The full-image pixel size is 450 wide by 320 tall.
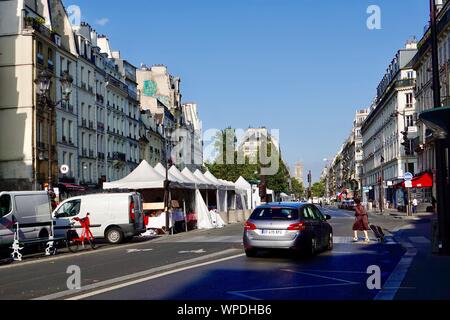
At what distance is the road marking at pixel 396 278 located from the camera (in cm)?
1005

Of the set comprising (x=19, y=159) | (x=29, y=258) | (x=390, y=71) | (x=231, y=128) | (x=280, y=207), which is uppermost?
(x=390, y=71)

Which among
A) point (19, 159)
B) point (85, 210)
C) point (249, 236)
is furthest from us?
point (19, 159)

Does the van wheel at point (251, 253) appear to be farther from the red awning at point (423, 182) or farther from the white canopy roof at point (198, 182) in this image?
the red awning at point (423, 182)

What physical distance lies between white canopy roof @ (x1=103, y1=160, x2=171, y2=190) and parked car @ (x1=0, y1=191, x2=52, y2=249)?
9728 millimetres

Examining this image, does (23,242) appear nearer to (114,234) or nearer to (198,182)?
(114,234)

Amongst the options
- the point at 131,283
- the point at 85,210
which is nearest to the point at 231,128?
the point at 85,210

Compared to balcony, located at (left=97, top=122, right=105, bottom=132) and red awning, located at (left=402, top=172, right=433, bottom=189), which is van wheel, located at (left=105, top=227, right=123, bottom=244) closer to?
red awning, located at (left=402, top=172, right=433, bottom=189)

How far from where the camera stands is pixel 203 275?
1309 cm

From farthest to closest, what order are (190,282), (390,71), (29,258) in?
(390,71)
(29,258)
(190,282)

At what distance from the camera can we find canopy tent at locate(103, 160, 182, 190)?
3166 centimetres

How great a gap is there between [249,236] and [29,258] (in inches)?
294

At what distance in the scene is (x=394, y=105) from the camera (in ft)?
278

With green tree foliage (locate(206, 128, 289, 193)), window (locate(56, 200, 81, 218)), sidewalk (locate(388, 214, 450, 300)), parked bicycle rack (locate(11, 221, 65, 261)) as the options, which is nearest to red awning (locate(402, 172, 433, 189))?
green tree foliage (locate(206, 128, 289, 193))

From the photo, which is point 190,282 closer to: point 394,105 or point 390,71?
point 394,105
